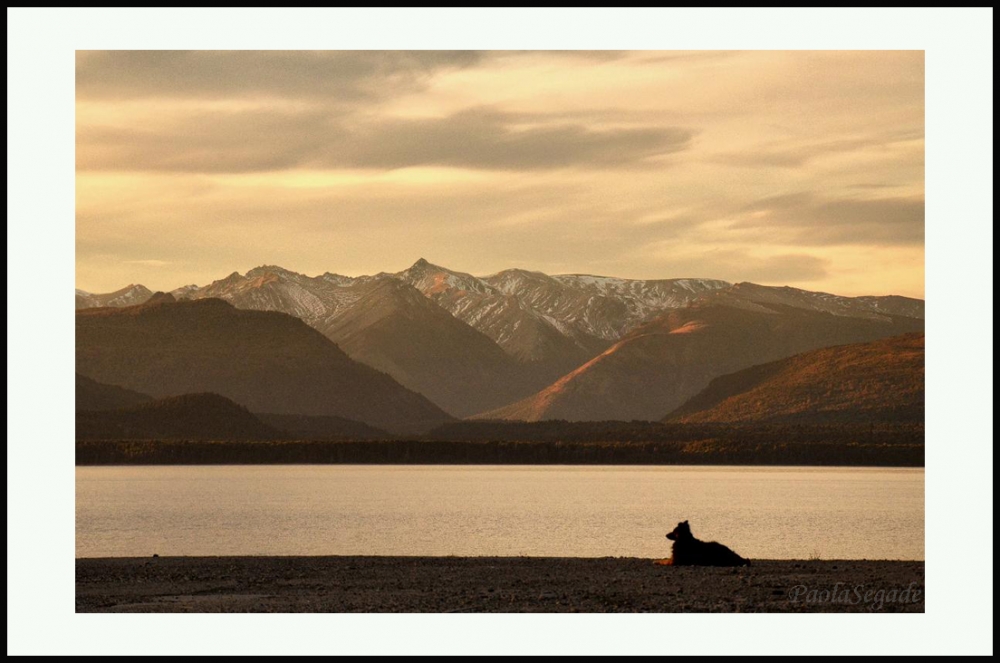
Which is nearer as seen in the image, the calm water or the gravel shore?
the gravel shore

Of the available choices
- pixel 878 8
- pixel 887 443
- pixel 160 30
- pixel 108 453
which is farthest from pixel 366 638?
pixel 108 453

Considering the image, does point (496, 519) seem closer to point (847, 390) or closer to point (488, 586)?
point (488, 586)

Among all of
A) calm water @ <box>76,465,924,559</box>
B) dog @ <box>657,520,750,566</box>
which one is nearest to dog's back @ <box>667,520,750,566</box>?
dog @ <box>657,520,750,566</box>

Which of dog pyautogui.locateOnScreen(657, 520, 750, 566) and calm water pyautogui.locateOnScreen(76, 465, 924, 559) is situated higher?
dog pyautogui.locateOnScreen(657, 520, 750, 566)

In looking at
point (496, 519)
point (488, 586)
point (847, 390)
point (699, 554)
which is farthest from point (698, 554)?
point (847, 390)

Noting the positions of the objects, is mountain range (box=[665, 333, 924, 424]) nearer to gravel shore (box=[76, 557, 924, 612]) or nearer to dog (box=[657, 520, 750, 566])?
dog (box=[657, 520, 750, 566])

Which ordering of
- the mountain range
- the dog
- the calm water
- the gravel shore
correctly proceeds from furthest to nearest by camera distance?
the mountain range, the calm water, the dog, the gravel shore
